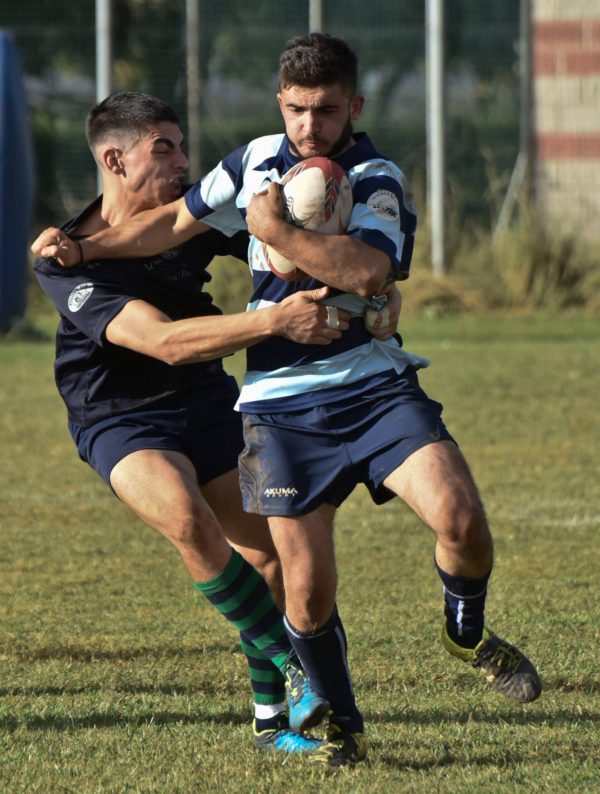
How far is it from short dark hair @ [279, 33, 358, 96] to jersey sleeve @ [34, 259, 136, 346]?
918 mm

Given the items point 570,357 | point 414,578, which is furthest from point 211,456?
point 570,357

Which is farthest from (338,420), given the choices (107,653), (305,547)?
(107,653)

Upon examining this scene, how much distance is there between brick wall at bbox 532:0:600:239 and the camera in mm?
22062

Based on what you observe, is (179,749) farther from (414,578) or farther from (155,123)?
(414,578)

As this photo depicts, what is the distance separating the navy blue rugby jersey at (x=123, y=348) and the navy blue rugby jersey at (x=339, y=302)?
1.54ft

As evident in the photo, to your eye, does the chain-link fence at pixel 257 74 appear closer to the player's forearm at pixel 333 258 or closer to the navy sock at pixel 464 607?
the navy sock at pixel 464 607

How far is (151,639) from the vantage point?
6.17m

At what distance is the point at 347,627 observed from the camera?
6.32 metres

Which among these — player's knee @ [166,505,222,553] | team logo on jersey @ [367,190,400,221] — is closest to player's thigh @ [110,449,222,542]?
player's knee @ [166,505,222,553]

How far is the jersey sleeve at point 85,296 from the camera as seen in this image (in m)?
5.02

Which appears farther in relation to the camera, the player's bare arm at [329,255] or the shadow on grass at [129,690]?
the shadow on grass at [129,690]

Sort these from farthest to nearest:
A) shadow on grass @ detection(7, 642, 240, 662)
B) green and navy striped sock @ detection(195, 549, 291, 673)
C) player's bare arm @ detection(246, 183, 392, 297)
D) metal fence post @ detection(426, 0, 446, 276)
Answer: metal fence post @ detection(426, 0, 446, 276)
shadow on grass @ detection(7, 642, 240, 662)
green and navy striped sock @ detection(195, 549, 291, 673)
player's bare arm @ detection(246, 183, 392, 297)

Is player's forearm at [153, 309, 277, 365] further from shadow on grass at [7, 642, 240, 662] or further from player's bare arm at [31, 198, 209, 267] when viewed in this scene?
shadow on grass at [7, 642, 240, 662]

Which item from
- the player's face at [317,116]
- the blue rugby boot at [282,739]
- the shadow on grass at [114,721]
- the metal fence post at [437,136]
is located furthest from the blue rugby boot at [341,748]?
the metal fence post at [437,136]
